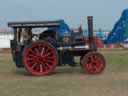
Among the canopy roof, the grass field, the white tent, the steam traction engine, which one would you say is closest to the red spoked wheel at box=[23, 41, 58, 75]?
the steam traction engine

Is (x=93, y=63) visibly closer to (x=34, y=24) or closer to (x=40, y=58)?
(x=40, y=58)

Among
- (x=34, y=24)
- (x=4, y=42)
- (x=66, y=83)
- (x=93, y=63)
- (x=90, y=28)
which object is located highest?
(x=34, y=24)

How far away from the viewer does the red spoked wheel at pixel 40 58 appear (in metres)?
16.2

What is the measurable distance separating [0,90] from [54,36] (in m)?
4.27

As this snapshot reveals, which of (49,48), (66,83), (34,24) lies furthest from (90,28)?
(66,83)

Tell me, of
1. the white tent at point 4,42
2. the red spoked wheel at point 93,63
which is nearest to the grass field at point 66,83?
the red spoked wheel at point 93,63

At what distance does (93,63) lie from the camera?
1673 cm

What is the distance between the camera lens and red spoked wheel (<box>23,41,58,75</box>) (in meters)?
16.2

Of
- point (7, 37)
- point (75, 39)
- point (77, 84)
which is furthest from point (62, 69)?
point (7, 37)

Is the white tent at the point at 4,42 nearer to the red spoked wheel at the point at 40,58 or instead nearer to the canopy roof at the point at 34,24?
the canopy roof at the point at 34,24

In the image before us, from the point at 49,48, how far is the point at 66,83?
2354mm

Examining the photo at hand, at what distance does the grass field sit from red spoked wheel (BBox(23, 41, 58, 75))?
1.01 ft

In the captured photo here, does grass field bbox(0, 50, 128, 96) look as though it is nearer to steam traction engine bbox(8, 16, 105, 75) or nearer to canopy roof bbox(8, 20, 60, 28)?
steam traction engine bbox(8, 16, 105, 75)

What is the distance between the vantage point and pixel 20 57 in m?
16.5
